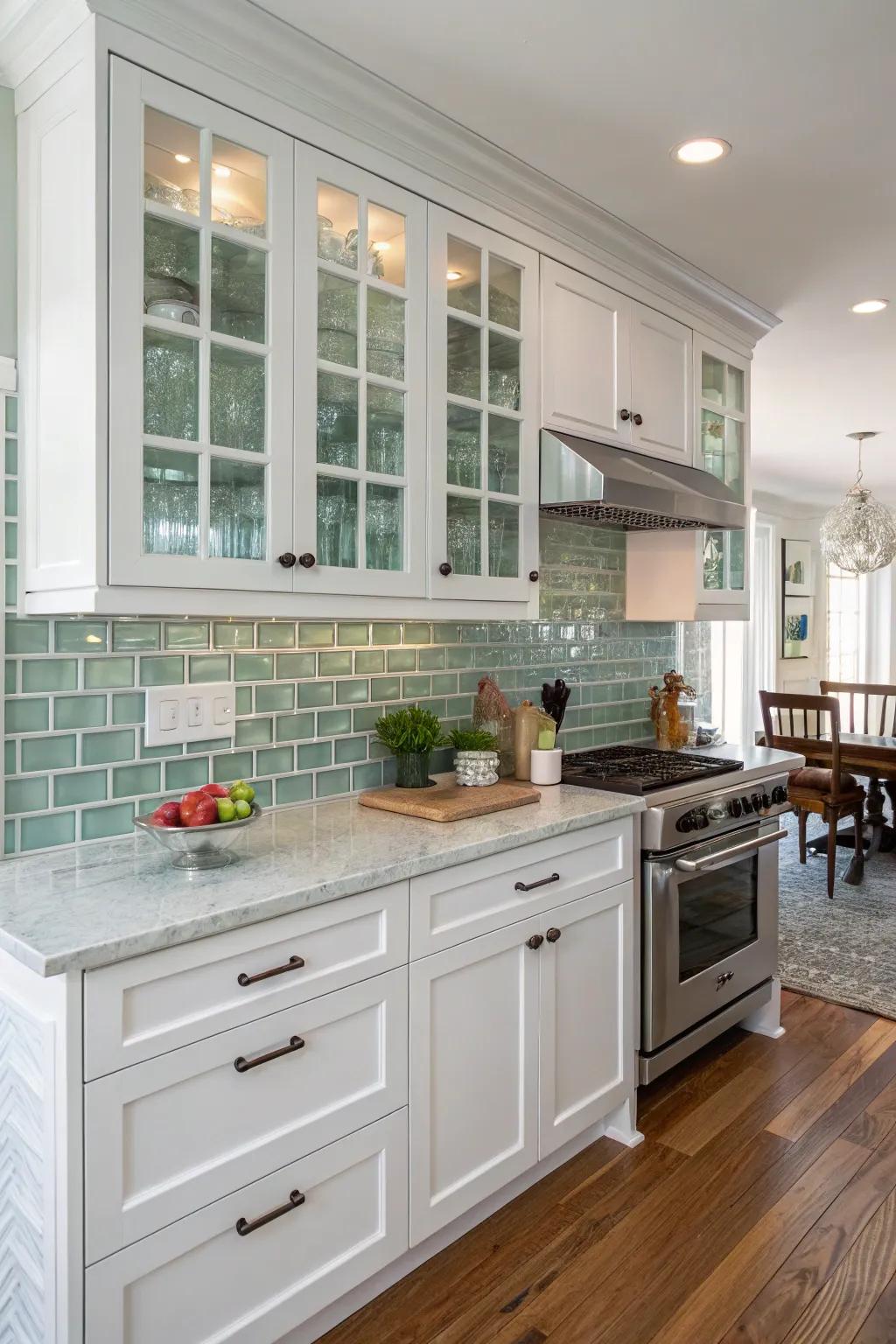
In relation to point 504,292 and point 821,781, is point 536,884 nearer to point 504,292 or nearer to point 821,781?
point 504,292

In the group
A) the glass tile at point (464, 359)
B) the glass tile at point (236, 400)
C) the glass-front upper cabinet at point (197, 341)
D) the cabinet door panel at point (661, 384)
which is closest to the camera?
the glass-front upper cabinet at point (197, 341)

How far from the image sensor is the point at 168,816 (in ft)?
5.17

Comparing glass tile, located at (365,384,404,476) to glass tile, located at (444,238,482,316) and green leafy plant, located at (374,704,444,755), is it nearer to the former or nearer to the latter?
glass tile, located at (444,238,482,316)

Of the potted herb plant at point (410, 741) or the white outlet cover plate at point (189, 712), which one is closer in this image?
the white outlet cover plate at point (189, 712)

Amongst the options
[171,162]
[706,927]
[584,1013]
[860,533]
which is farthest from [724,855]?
[860,533]

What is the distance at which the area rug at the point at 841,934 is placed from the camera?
3.37 m

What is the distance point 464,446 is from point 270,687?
77cm

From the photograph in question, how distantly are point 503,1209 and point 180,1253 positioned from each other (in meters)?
0.94

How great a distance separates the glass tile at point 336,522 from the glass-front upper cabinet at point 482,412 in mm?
235

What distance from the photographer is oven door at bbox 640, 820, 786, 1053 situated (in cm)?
238

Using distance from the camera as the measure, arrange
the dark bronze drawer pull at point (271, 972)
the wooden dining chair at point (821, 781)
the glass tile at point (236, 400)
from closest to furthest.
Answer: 1. the dark bronze drawer pull at point (271, 972)
2. the glass tile at point (236, 400)
3. the wooden dining chair at point (821, 781)

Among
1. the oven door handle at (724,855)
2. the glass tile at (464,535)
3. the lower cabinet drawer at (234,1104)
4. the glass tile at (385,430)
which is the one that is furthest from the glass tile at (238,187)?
the oven door handle at (724,855)

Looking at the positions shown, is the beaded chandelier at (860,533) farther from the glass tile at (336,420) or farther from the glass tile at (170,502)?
the glass tile at (170,502)

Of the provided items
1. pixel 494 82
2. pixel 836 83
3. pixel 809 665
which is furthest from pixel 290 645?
pixel 809 665
